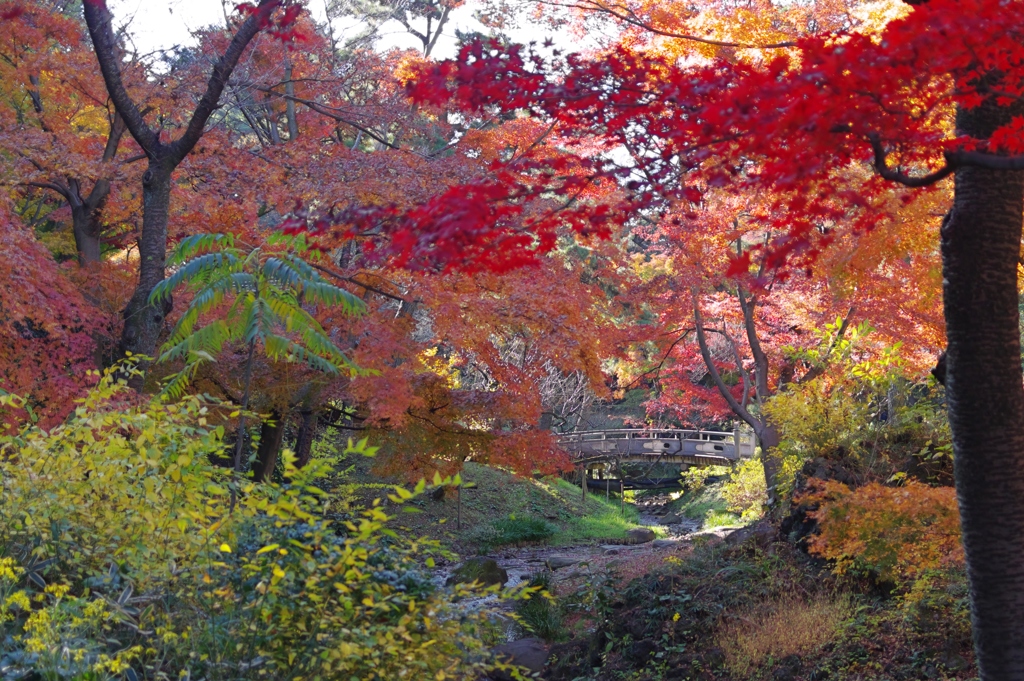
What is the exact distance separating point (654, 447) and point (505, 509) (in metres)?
6.42

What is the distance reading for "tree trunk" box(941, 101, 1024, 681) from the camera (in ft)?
16.7

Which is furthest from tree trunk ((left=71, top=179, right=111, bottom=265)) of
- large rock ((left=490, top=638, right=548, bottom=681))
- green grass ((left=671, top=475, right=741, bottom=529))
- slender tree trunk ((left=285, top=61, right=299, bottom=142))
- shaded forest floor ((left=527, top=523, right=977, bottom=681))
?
green grass ((left=671, top=475, right=741, bottom=529))

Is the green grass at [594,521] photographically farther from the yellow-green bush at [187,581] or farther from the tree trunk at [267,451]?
the yellow-green bush at [187,581]

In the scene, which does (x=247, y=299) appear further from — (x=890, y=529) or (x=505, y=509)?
(x=505, y=509)

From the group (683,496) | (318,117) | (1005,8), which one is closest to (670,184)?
(1005,8)

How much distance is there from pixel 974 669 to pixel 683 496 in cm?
2286

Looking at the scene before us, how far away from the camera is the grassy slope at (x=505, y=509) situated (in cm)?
2106

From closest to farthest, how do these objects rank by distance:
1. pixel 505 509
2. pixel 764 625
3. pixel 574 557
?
pixel 764 625, pixel 574 557, pixel 505 509

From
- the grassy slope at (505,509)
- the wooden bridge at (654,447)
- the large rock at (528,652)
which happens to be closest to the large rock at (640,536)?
the grassy slope at (505,509)

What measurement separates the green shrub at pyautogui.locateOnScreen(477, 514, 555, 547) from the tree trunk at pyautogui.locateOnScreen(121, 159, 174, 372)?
475 inches

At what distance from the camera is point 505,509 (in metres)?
24.0

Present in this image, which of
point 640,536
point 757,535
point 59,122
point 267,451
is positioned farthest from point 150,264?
point 640,536

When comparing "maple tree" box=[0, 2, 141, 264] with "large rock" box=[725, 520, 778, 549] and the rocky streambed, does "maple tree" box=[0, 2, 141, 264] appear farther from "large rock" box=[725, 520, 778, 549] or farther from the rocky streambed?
"large rock" box=[725, 520, 778, 549]

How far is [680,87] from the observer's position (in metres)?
5.03
